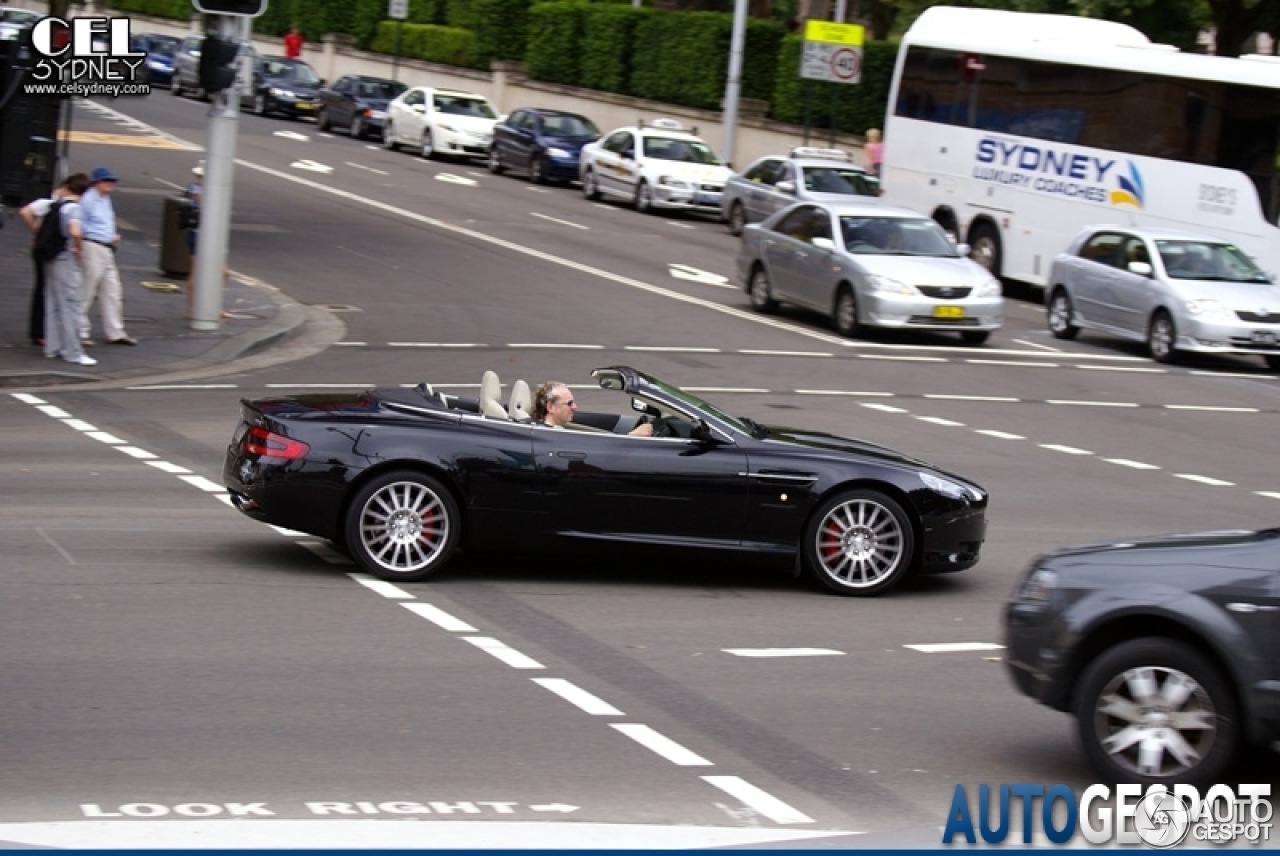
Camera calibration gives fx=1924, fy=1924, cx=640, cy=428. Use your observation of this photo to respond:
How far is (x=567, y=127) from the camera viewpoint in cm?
4584

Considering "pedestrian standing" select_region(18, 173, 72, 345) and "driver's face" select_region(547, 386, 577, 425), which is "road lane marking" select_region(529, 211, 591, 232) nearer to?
"pedestrian standing" select_region(18, 173, 72, 345)

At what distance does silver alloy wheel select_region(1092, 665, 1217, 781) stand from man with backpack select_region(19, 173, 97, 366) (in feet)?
45.8

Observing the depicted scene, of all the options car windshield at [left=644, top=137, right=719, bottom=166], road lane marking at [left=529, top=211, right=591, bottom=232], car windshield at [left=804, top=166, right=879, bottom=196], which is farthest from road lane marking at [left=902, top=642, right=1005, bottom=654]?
car windshield at [left=644, top=137, right=719, bottom=166]

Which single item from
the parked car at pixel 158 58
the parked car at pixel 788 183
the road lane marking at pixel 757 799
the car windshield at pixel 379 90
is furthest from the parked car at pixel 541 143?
the road lane marking at pixel 757 799

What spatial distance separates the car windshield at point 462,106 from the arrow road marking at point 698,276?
751 inches

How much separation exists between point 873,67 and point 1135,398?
26443 mm

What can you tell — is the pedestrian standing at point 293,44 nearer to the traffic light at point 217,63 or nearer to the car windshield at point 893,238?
the car windshield at point 893,238

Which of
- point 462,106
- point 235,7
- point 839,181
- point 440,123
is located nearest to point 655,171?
point 839,181

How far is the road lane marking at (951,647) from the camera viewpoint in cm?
988

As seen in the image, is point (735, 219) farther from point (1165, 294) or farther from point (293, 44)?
point (293, 44)

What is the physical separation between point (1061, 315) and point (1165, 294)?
233 centimetres

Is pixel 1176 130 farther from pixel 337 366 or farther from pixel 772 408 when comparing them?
pixel 337 366

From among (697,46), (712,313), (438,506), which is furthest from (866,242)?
(697,46)

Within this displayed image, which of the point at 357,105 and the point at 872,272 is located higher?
the point at 357,105
